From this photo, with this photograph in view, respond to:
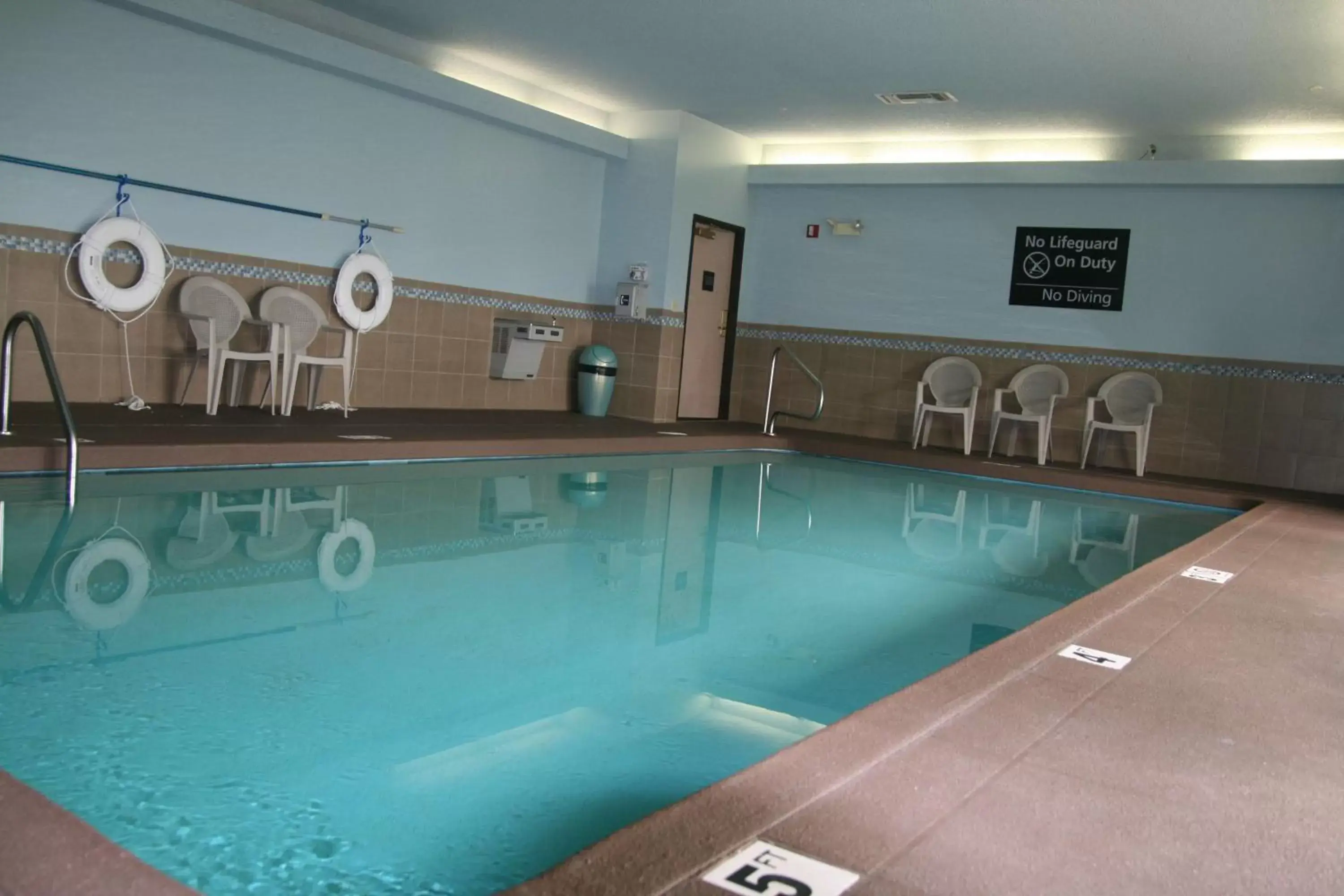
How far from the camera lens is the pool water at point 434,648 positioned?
211cm

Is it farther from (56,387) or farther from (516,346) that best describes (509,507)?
(516,346)

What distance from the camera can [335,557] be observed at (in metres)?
4.19

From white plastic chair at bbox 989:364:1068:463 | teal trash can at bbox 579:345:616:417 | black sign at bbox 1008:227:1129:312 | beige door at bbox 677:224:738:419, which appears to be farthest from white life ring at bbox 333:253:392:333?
black sign at bbox 1008:227:1129:312

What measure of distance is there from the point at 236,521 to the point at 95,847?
3.21 metres

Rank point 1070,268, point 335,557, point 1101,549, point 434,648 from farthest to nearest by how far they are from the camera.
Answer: point 1070,268 < point 1101,549 < point 335,557 < point 434,648

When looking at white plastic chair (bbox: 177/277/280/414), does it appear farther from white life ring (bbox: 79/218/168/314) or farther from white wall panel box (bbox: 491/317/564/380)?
white wall panel box (bbox: 491/317/564/380)

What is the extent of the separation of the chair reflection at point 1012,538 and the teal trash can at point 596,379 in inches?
143

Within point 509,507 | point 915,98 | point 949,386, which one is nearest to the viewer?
point 509,507

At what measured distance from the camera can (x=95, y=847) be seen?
1521 mm

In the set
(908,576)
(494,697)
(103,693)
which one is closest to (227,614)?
(103,693)

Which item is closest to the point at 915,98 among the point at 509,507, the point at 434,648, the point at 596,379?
the point at 596,379

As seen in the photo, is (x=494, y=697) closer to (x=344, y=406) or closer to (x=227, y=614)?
(x=227, y=614)

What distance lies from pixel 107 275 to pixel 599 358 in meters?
4.21

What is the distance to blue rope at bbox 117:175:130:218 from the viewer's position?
259 inches
